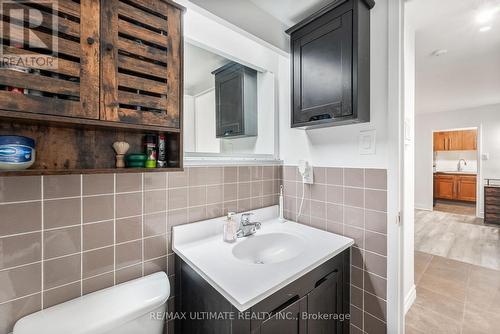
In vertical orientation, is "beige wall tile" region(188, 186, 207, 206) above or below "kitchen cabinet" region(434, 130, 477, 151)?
below

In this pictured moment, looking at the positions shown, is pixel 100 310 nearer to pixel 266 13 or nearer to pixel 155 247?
pixel 155 247

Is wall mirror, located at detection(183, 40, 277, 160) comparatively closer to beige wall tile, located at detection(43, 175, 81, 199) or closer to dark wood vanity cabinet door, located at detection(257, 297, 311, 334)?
beige wall tile, located at detection(43, 175, 81, 199)

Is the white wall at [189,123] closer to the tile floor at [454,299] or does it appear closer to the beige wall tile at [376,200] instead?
the beige wall tile at [376,200]

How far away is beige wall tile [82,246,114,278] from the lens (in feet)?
3.13

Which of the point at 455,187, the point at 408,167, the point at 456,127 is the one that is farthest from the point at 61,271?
the point at 455,187

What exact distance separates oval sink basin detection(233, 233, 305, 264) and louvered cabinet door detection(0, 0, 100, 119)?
102 centimetres

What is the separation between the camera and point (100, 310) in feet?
2.85

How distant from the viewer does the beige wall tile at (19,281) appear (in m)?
0.79

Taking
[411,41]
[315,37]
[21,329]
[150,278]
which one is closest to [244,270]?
[150,278]

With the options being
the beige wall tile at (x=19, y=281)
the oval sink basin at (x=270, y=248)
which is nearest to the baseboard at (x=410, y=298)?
the oval sink basin at (x=270, y=248)

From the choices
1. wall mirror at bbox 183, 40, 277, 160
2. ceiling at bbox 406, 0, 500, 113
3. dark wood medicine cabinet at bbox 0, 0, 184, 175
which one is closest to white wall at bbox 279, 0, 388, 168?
wall mirror at bbox 183, 40, 277, 160

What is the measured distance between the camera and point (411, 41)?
1604 millimetres

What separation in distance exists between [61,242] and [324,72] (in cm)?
154

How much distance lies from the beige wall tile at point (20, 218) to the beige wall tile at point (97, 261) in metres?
0.23
